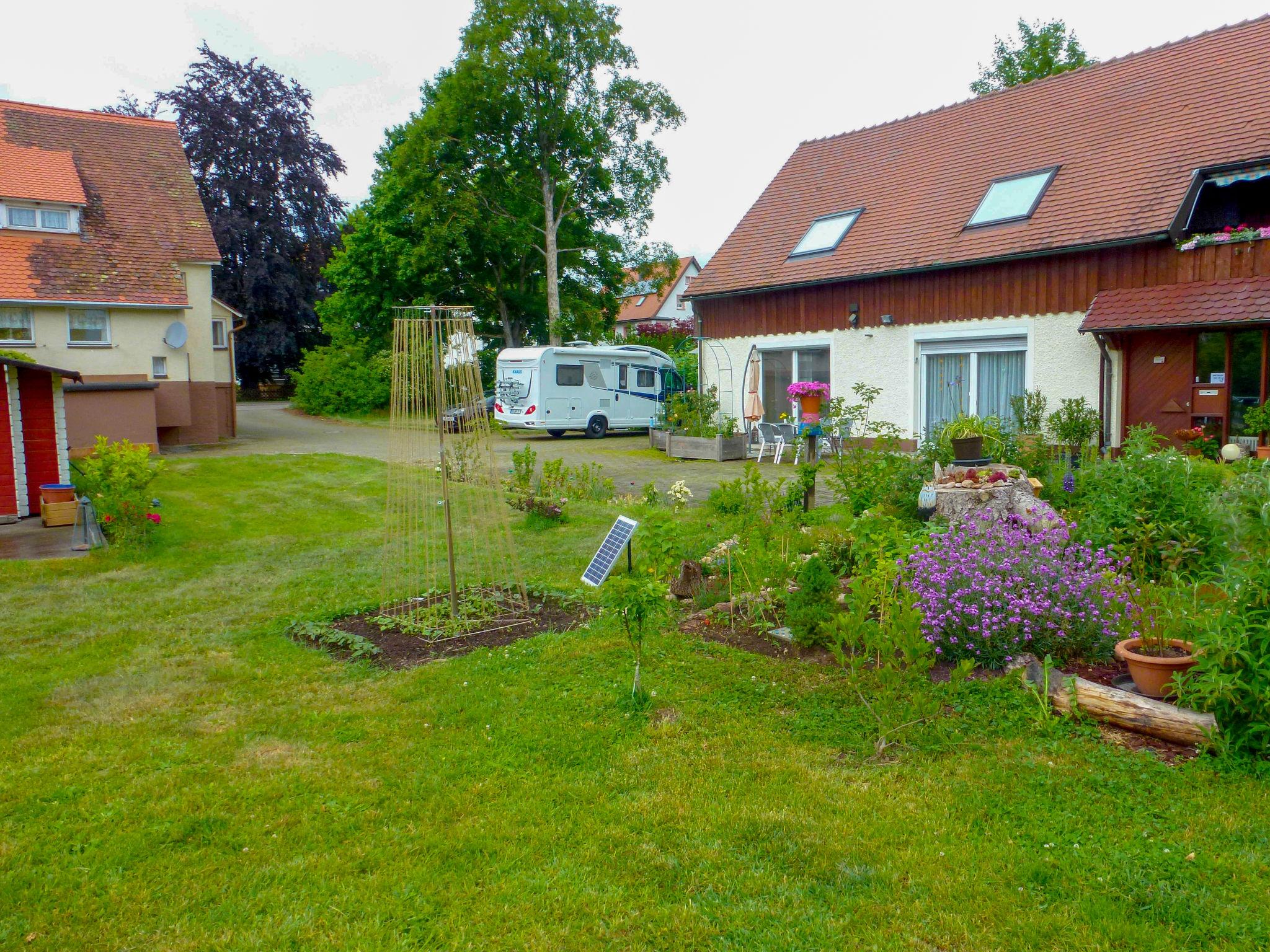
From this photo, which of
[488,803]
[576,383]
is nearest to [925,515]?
[488,803]

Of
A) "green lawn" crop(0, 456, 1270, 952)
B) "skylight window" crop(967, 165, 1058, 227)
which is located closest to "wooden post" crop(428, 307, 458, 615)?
"green lawn" crop(0, 456, 1270, 952)

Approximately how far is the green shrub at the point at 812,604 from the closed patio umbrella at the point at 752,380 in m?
13.6

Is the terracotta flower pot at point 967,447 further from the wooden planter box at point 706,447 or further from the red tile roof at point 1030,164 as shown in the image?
the wooden planter box at point 706,447

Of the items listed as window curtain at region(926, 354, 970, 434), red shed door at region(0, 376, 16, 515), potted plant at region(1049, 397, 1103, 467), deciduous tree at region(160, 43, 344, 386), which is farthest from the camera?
deciduous tree at region(160, 43, 344, 386)

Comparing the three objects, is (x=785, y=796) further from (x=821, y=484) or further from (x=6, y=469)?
(x=6, y=469)

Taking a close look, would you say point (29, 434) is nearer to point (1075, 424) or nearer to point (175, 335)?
point (175, 335)

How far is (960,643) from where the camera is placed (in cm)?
526

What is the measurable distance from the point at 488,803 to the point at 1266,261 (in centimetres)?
1260

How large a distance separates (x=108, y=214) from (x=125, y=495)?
15393mm

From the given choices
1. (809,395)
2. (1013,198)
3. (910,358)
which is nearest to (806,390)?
(809,395)

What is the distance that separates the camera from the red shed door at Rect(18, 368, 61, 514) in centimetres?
1223

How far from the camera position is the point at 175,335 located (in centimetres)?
2169

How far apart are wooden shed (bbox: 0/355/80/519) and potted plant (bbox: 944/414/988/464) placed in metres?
10.6

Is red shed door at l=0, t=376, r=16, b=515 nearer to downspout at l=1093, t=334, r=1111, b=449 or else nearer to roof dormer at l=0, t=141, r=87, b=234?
roof dormer at l=0, t=141, r=87, b=234
